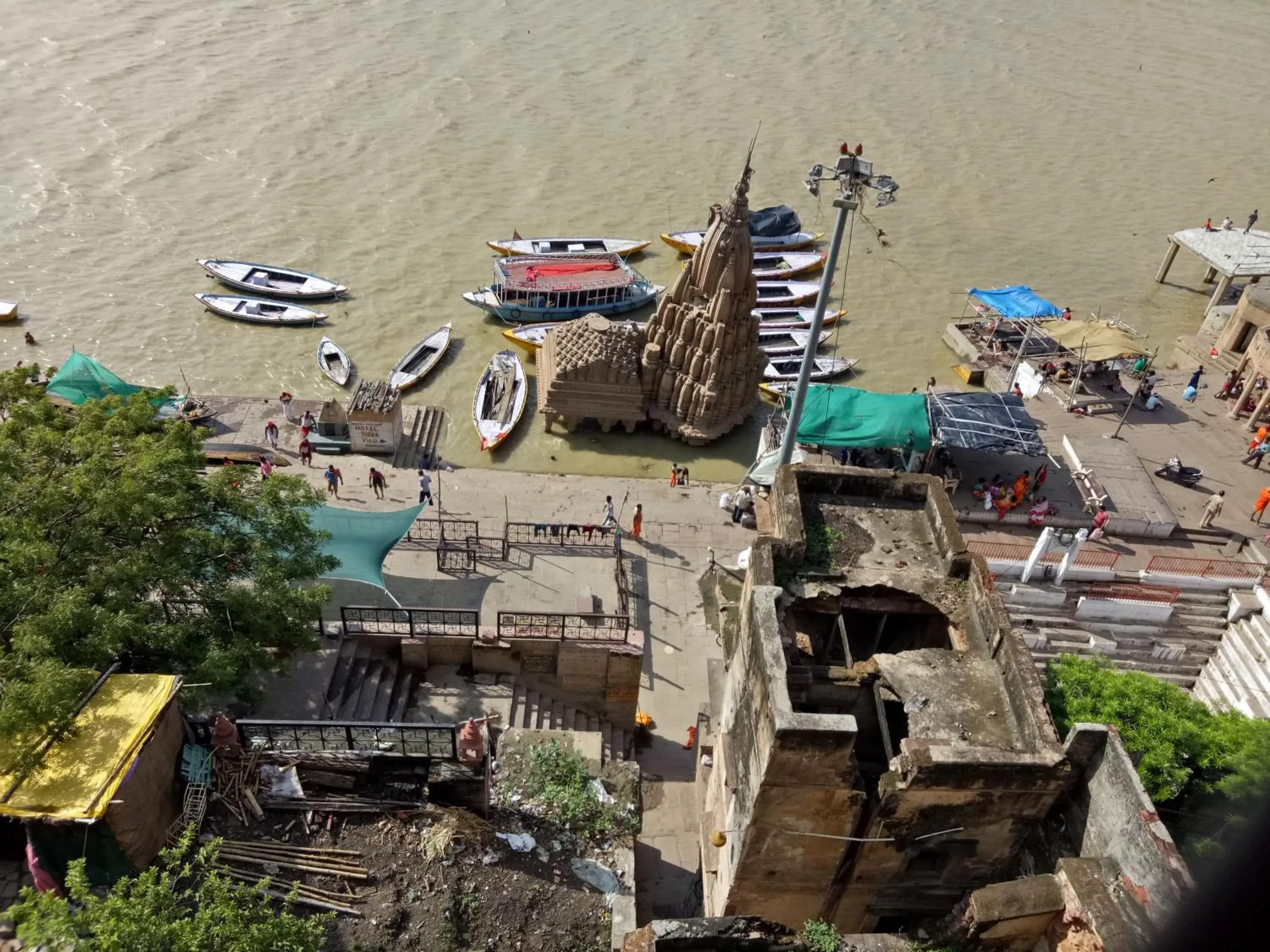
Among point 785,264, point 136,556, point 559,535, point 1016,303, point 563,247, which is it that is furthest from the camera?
point 785,264

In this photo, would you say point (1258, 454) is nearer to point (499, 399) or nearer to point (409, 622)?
point (499, 399)

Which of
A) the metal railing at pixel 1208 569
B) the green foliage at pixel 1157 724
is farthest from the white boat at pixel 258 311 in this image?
the metal railing at pixel 1208 569

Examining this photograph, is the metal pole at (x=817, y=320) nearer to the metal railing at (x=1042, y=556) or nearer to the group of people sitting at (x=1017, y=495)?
the metal railing at (x=1042, y=556)

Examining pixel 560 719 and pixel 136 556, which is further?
pixel 560 719

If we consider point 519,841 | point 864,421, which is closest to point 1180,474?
point 864,421

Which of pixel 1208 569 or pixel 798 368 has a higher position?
pixel 1208 569

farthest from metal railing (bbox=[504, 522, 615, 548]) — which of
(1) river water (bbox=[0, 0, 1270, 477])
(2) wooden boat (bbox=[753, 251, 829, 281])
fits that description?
(2) wooden boat (bbox=[753, 251, 829, 281])
